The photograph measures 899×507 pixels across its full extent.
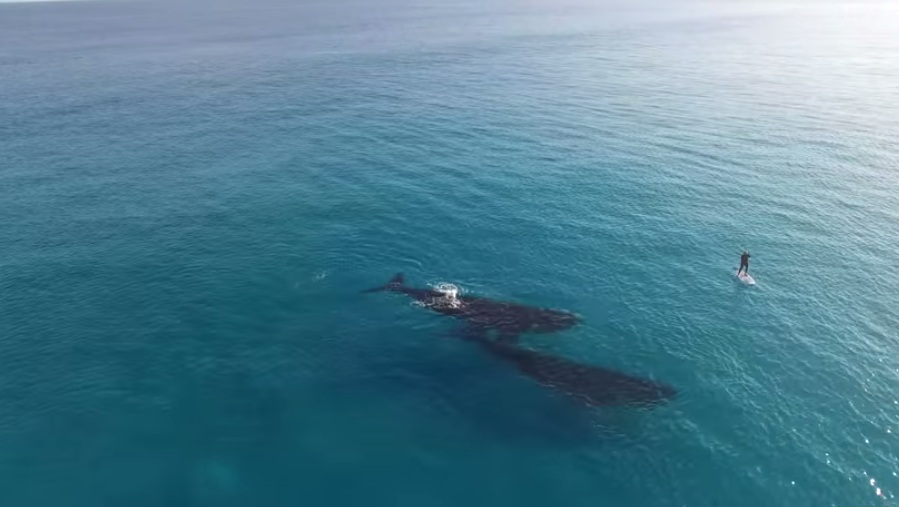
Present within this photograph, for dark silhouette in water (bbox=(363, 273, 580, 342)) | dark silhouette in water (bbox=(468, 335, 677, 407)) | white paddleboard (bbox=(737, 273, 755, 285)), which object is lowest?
dark silhouette in water (bbox=(468, 335, 677, 407))

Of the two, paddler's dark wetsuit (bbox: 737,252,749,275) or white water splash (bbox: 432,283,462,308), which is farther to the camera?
paddler's dark wetsuit (bbox: 737,252,749,275)

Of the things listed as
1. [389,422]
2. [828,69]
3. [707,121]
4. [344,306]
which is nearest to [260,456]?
[389,422]

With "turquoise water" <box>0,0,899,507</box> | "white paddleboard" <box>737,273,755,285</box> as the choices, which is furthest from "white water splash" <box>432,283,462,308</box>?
"white paddleboard" <box>737,273,755,285</box>

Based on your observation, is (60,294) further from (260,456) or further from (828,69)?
(828,69)

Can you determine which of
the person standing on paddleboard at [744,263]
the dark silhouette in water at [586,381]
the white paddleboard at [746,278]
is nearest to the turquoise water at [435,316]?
the white paddleboard at [746,278]

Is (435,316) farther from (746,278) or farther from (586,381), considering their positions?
(746,278)

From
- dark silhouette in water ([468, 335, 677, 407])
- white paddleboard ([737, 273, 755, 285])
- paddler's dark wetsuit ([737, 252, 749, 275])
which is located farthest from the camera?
white paddleboard ([737, 273, 755, 285])

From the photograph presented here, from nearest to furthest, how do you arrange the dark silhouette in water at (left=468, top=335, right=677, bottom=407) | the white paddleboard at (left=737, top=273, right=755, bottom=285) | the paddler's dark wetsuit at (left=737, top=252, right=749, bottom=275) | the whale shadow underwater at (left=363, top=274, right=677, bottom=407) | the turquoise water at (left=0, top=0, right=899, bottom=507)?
the turquoise water at (left=0, top=0, right=899, bottom=507), the dark silhouette in water at (left=468, top=335, right=677, bottom=407), the whale shadow underwater at (left=363, top=274, right=677, bottom=407), the paddler's dark wetsuit at (left=737, top=252, right=749, bottom=275), the white paddleboard at (left=737, top=273, right=755, bottom=285)

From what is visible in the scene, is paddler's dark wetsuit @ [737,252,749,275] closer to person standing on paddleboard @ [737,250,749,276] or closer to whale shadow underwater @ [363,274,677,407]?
person standing on paddleboard @ [737,250,749,276]
